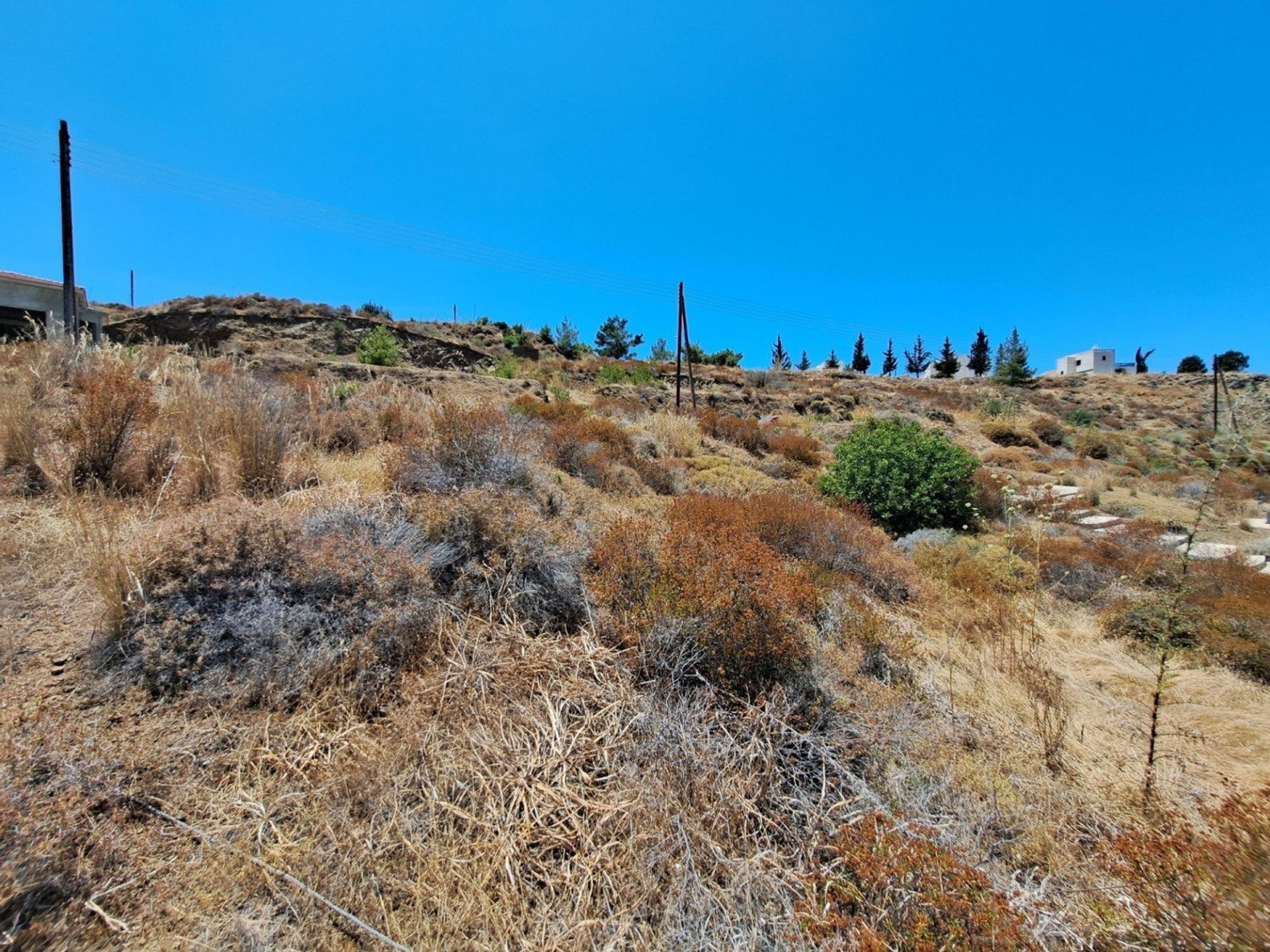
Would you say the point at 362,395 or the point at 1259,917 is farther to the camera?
the point at 362,395

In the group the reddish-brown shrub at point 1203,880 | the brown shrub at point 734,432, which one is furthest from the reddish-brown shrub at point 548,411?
the reddish-brown shrub at point 1203,880

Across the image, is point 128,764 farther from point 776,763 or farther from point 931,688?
point 931,688

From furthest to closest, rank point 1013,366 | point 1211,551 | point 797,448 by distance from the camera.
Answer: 1. point 1013,366
2. point 797,448
3. point 1211,551

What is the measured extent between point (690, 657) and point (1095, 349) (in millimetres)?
64334

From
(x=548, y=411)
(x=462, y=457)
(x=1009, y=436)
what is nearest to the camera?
(x=462, y=457)

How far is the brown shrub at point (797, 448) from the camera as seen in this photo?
10711mm

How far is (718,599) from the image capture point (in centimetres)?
276

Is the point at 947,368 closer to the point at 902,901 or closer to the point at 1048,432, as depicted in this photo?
the point at 1048,432

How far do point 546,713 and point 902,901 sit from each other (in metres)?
1.52

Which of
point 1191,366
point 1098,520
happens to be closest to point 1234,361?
point 1191,366

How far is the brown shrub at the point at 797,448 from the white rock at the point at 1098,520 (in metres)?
4.37

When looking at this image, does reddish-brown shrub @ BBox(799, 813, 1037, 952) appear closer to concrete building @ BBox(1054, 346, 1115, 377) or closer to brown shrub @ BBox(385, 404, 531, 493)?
brown shrub @ BBox(385, 404, 531, 493)

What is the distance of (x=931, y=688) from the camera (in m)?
3.07

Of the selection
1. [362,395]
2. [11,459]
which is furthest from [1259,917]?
[362,395]
